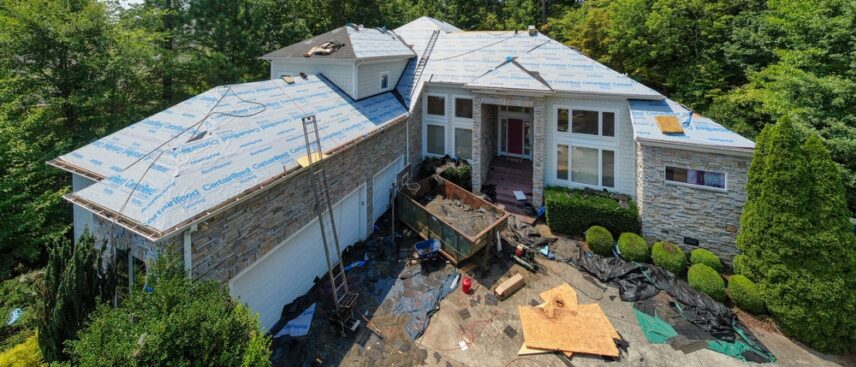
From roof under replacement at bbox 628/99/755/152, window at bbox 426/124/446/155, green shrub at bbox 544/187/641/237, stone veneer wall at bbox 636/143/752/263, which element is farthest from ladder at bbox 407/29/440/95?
stone veneer wall at bbox 636/143/752/263

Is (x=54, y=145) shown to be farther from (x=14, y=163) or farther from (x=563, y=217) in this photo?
(x=563, y=217)

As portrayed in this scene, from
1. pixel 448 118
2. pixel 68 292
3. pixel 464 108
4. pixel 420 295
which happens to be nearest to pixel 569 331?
pixel 420 295

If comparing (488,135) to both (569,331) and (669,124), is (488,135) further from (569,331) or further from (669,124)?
(569,331)

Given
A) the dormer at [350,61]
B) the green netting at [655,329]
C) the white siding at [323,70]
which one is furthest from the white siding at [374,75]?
the green netting at [655,329]

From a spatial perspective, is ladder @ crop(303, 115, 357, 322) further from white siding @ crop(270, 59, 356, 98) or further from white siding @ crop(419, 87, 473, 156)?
white siding @ crop(419, 87, 473, 156)

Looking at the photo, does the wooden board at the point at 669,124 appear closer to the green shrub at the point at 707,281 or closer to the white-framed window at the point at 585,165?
the white-framed window at the point at 585,165

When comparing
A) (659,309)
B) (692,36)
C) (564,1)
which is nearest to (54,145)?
(659,309)
